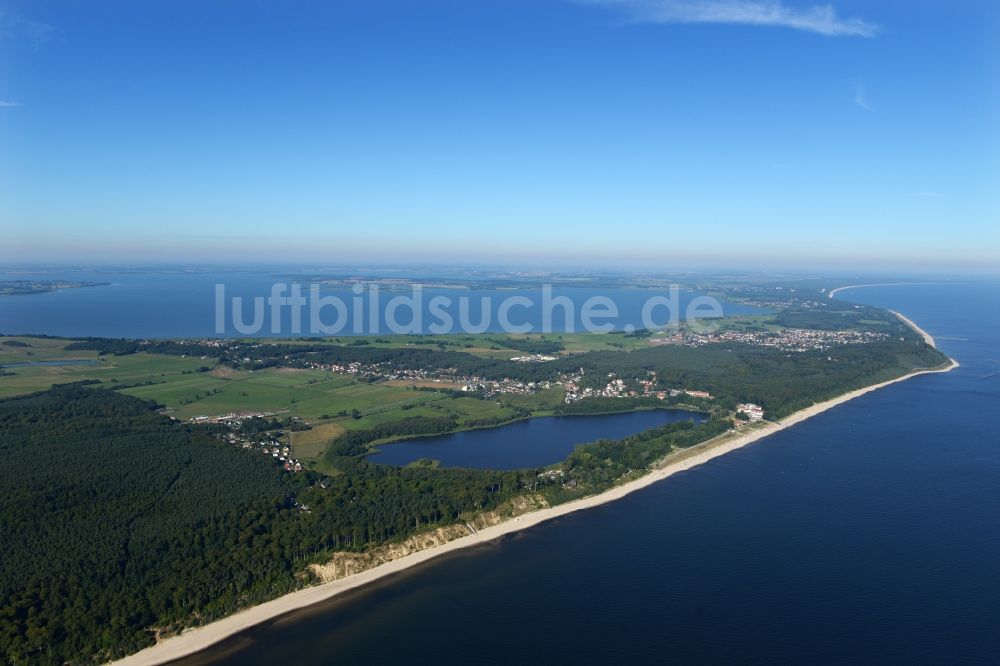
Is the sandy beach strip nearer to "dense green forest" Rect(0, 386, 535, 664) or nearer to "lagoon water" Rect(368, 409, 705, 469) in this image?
"dense green forest" Rect(0, 386, 535, 664)

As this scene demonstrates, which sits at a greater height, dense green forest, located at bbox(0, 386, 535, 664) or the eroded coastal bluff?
dense green forest, located at bbox(0, 386, 535, 664)

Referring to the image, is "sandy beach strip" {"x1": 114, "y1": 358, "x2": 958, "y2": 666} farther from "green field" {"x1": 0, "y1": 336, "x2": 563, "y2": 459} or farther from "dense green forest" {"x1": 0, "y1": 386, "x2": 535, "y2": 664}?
"green field" {"x1": 0, "y1": 336, "x2": 563, "y2": 459}

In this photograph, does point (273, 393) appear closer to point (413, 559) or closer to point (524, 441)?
point (524, 441)

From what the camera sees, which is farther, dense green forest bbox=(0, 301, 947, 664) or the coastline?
the coastline

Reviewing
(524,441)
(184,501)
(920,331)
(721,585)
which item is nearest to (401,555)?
(184,501)

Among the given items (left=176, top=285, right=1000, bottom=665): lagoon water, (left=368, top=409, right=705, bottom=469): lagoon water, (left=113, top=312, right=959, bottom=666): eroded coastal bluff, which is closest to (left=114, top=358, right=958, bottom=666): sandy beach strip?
(left=113, top=312, right=959, bottom=666): eroded coastal bluff

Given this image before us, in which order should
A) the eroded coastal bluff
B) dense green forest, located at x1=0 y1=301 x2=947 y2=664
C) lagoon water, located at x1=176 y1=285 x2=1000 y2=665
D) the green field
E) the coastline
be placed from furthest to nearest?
the coastline → the green field → dense green forest, located at x1=0 y1=301 x2=947 y2=664 → the eroded coastal bluff → lagoon water, located at x1=176 y1=285 x2=1000 y2=665

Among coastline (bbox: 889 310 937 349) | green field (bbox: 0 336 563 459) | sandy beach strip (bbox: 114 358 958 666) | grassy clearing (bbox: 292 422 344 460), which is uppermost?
coastline (bbox: 889 310 937 349)

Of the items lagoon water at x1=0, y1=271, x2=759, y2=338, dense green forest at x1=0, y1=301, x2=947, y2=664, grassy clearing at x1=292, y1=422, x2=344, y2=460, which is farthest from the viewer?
lagoon water at x1=0, y1=271, x2=759, y2=338
